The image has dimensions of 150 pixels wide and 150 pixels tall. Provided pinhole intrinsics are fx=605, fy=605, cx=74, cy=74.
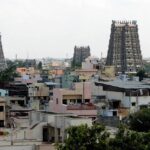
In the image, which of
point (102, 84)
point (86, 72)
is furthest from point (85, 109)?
point (86, 72)

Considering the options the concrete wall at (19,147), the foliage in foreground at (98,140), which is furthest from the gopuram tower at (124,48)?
the foliage in foreground at (98,140)

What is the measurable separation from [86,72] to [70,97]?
26.3 meters

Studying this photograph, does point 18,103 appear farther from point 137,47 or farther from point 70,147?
point 137,47

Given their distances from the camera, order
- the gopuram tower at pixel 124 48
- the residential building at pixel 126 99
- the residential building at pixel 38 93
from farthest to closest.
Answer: the gopuram tower at pixel 124 48, the residential building at pixel 38 93, the residential building at pixel 126 99

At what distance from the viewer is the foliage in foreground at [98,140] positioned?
17.4 metres

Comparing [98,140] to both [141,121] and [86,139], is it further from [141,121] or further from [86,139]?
[141,121]

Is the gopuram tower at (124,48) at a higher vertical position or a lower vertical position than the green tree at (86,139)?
higher

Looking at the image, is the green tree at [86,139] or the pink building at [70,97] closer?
the green tree at [86,139]

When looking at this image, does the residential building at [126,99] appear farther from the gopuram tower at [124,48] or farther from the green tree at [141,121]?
the gopuram tower at [124,48]

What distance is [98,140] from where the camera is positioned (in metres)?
17.5

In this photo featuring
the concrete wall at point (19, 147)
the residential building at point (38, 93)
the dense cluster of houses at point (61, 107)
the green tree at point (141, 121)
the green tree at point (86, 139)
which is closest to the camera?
the green tree at point (86, 139)

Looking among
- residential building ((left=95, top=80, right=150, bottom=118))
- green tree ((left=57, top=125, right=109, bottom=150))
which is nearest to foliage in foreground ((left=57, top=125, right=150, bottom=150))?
green tree ((left=57, top=125, right=109, bottom=150))

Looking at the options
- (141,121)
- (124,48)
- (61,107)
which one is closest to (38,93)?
(61,107)

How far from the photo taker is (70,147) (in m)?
17.4
